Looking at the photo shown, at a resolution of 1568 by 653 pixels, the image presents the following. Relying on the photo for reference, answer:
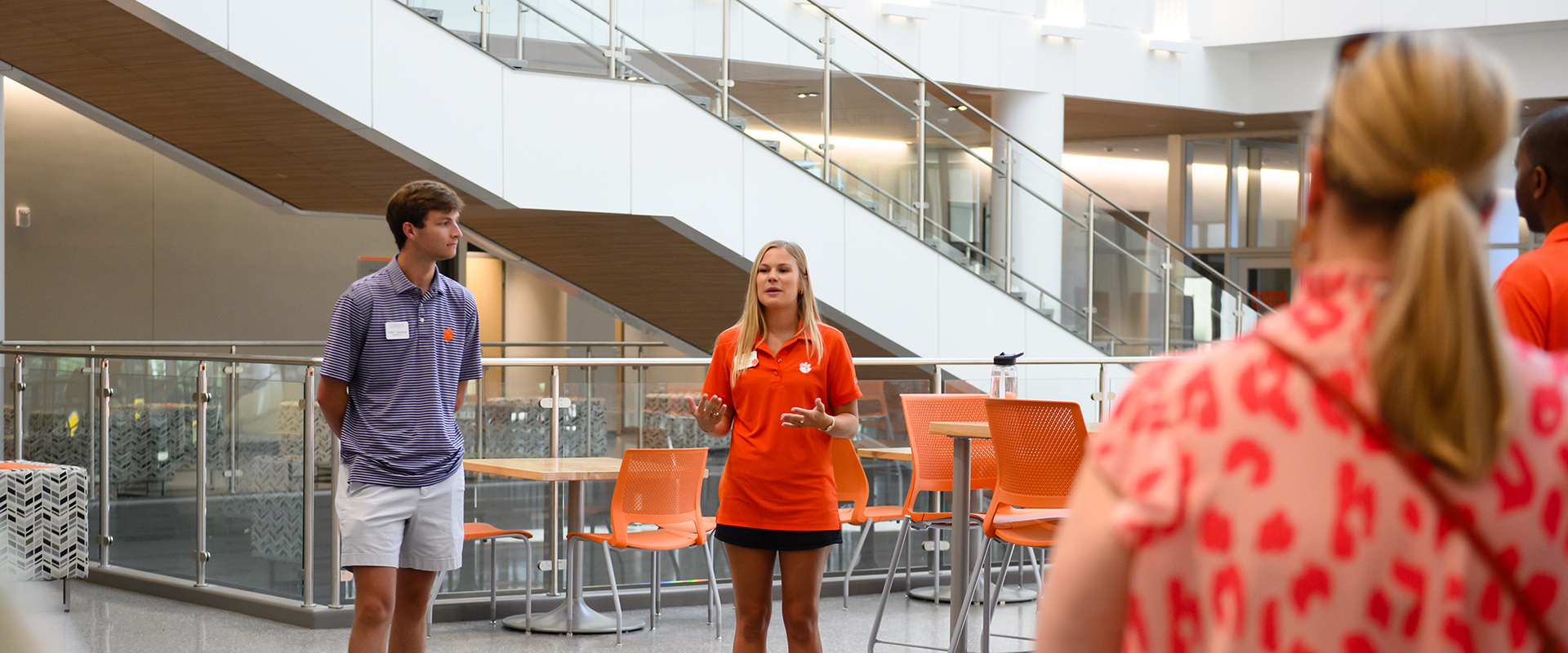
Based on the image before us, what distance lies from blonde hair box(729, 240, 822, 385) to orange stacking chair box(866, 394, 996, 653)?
1838 millimetres

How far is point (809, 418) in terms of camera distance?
3412 millimetres

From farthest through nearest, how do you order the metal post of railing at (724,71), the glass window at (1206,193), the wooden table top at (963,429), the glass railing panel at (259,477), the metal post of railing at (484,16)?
1. the glass window at (1206,193)
2. the metal post of railing at (724,71)
3. the metal post of railing at (484,16)
4. the glass railing panel at (259,477)
5. the wooden table top at (963,429)

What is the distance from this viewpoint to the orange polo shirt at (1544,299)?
212 centimetres

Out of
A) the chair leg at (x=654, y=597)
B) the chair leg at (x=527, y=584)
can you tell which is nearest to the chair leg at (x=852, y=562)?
the chair leg at (x=654, y=597)

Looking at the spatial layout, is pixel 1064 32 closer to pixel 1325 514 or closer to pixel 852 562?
pixel 852 562

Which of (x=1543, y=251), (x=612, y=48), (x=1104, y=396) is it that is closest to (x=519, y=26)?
(x=612, y=48)

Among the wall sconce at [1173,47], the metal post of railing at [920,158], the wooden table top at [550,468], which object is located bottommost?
the wooden table top at [550,468]

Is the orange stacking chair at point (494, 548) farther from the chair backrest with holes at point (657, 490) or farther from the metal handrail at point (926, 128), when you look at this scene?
the metal handrail at point (926, 128)

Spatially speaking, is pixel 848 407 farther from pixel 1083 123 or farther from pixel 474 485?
pixel 1083 123

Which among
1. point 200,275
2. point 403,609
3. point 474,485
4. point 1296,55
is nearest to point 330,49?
point 474,485

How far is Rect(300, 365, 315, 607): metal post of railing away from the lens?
19.5ft

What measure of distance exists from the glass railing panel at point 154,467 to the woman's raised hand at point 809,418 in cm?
418

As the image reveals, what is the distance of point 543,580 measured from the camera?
6305mm

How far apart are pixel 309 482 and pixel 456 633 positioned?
920 millimetres
